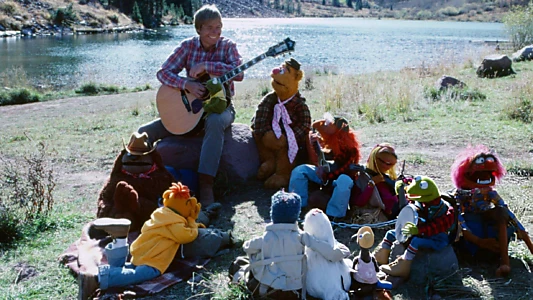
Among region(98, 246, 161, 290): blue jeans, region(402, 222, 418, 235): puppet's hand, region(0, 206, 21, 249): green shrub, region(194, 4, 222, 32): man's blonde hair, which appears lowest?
region(0, 206, 21, 249): green shrub

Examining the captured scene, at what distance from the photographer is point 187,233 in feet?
11.9

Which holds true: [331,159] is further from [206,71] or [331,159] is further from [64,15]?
[64,15]

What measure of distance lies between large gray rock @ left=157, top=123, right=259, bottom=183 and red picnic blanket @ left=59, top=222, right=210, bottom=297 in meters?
1.23

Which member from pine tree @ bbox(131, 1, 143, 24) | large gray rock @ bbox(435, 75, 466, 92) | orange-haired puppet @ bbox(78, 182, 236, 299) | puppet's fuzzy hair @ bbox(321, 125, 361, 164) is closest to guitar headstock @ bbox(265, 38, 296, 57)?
puppet's fuzzy hair @ bbox(321, 125, 361, 164)

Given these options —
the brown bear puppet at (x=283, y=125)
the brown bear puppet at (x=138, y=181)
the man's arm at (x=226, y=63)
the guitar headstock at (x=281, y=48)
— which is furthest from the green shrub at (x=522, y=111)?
the brown bear puppet at (x=138, y=181)

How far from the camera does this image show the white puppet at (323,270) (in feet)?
10.2

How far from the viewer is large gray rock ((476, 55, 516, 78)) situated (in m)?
14.9

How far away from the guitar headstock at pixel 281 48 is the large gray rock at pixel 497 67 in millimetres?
11235

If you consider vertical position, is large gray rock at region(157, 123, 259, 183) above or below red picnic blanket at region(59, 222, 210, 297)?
above

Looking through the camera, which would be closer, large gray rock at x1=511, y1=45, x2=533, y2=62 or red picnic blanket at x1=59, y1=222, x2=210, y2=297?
red picnic blanket at x1=59, y1=222, x2=210, y2=297

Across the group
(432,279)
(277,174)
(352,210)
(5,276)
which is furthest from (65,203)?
(432,279)

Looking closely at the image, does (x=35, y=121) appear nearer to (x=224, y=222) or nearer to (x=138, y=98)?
(x=138, y=98)

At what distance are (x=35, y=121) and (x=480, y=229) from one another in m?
9.90

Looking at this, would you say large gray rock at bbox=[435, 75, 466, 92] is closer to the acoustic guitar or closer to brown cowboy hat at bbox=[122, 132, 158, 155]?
the acoustic guitar
